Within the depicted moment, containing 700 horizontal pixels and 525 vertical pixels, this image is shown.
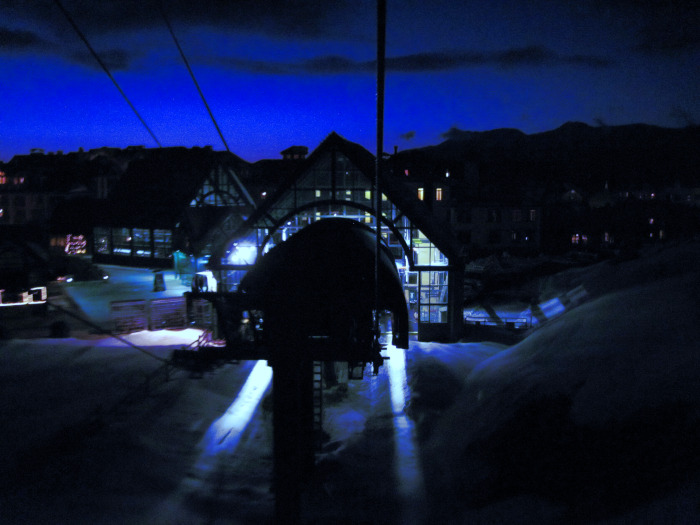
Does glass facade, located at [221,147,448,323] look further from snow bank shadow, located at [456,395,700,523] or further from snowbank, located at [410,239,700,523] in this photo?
snow bank shadow, located at [456,395,700,523]

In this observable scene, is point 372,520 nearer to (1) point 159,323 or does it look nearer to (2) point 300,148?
(1) point 159,323

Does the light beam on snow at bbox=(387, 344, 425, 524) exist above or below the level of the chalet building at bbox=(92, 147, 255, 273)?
below

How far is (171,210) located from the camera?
45.1 m

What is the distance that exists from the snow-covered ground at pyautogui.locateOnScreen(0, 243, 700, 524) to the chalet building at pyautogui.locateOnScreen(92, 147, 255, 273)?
22173mm

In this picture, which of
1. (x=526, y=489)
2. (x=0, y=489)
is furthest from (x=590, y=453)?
(x=0, y=489)

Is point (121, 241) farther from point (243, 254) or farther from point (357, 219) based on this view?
point (357, 219)

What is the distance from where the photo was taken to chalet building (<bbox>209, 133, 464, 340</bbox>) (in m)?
20.6

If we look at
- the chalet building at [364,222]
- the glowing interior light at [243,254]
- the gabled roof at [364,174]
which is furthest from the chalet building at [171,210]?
the gabled roof at [364,174]

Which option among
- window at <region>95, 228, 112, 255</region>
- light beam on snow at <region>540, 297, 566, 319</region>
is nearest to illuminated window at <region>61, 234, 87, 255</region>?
window at <region>95, 228, 112, 255</region>

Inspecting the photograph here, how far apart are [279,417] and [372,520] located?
3.84 metres

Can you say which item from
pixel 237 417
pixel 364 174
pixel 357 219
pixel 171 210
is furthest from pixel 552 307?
pixel 171 210

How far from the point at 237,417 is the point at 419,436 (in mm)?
5598

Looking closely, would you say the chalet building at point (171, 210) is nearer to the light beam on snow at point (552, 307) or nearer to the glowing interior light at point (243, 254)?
the glowing interior light at point (243, 254)

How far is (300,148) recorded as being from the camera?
57906 millimetres
